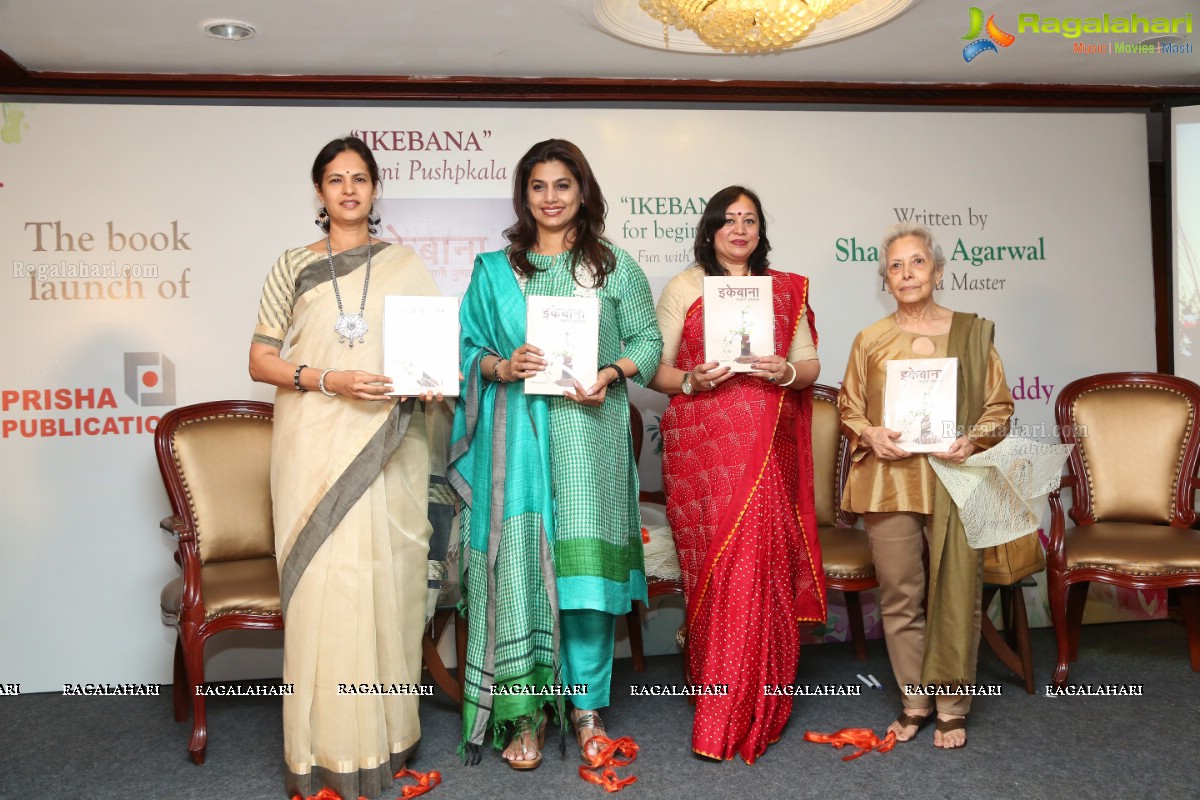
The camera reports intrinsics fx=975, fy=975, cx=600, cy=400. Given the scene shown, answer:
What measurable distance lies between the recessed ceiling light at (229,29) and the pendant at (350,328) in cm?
143

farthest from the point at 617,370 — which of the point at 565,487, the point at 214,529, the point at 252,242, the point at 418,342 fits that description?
the point at 252,242

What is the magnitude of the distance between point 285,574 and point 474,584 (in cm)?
54

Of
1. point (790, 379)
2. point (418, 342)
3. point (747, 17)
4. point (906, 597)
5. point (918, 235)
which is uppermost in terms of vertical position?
point (747, 17)

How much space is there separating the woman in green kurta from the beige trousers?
2.44ft

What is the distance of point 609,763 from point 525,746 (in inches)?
9.8

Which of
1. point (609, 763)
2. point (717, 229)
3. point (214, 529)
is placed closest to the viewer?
point (609, 763)

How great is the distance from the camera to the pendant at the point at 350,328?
268 centimetres

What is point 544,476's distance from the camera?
2.83 m

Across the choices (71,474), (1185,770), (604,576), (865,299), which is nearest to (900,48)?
(865,299)

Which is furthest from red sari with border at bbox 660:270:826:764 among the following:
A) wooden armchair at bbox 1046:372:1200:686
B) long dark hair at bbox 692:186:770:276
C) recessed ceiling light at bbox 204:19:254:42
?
recessed ceiling light at bbox 204:19:254:42

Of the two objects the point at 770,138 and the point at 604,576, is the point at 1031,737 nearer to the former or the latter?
the point at 604,576

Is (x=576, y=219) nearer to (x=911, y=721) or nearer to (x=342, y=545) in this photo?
(x=342, y=545)

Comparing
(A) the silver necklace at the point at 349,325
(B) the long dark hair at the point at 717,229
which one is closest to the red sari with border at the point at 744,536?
(B) the long dark hair at the point at 717,229

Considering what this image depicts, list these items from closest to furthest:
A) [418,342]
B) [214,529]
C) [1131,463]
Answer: [418,342] < [214,529] < [1131,463]
